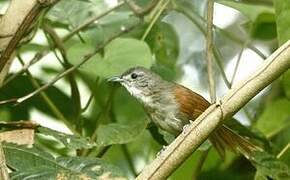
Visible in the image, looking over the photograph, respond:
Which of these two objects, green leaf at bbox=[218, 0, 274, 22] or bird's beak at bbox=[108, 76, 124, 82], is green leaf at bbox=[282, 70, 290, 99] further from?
bird's beak at bbox=[108, 76, 124, 82]

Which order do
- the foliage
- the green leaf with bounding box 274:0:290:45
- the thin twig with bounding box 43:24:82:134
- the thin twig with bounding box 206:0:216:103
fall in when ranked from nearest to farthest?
the thin twig with bounding box 206:0:216:103, the green leaf with bounding box 274:0:290:45, the foliage, the thin twig with bounding box 43:24:82:134

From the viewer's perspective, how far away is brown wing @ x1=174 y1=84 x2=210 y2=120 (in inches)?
93.6

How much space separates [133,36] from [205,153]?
2.06ft

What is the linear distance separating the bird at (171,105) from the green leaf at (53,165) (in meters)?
0.44

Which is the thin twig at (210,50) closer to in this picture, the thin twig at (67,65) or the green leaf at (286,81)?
the green leaf at (286,81)

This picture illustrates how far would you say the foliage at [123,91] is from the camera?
2.30 m

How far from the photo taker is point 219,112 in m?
1.48

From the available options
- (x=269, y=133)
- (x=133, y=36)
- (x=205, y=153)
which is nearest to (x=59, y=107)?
(x=133, y=36)

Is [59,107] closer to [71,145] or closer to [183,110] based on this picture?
[183,110]

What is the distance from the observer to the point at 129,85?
287cm

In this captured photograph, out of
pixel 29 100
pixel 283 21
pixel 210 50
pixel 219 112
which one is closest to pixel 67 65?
pixel 29 100

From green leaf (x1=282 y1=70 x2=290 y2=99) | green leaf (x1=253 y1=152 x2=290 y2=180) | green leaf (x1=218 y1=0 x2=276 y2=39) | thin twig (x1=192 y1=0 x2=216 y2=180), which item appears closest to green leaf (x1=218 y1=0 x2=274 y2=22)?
green leaf (x1=218 y1=0 x2=276 y2=39)

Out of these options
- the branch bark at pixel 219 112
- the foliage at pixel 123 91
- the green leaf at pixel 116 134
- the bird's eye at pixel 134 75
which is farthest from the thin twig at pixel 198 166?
the branch bark at pixel 219 112

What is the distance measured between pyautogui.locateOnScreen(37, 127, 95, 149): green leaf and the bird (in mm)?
372
